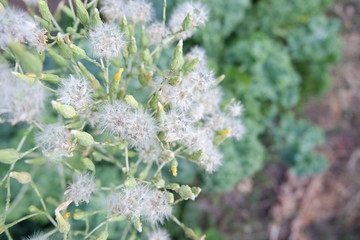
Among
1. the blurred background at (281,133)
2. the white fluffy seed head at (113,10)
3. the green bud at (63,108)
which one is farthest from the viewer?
the blurred background at (281,133)

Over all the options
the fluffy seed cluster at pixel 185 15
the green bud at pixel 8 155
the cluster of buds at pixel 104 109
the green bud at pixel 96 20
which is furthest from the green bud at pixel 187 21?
the green bud at pixel 8 155

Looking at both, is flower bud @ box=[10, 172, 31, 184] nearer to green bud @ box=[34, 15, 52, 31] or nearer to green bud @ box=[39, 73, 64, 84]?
green bud @ box=[39, 73, 64, 84]

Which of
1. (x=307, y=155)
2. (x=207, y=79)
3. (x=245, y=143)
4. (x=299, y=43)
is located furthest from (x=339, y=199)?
(x=207, y=79)

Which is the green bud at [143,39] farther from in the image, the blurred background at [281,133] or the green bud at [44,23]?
the blurred background at [281,133]

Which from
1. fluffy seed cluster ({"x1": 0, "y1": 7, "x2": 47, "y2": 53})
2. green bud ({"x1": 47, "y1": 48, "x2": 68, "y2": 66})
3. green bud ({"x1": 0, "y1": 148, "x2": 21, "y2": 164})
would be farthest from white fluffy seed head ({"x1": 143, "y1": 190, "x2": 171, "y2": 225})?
fluffy seed cluster ({"x1": 0, "y1": 7, "x2": 47, "y2": 53})

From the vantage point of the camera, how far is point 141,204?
1291 mm

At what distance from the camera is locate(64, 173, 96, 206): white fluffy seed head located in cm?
136

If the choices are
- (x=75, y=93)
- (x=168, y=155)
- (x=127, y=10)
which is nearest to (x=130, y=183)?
(x=168, y=155)

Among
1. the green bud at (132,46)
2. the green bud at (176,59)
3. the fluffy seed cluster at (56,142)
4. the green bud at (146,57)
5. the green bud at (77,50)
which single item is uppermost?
the green bud at (176,59)

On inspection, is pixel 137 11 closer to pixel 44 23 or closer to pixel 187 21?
pixel 187 21

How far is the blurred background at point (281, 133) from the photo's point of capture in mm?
2857

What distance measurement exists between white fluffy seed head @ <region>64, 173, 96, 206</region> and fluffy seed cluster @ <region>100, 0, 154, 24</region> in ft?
2.63

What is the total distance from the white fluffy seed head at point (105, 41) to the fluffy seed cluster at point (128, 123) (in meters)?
0.23

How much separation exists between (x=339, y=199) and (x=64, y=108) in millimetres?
3376
